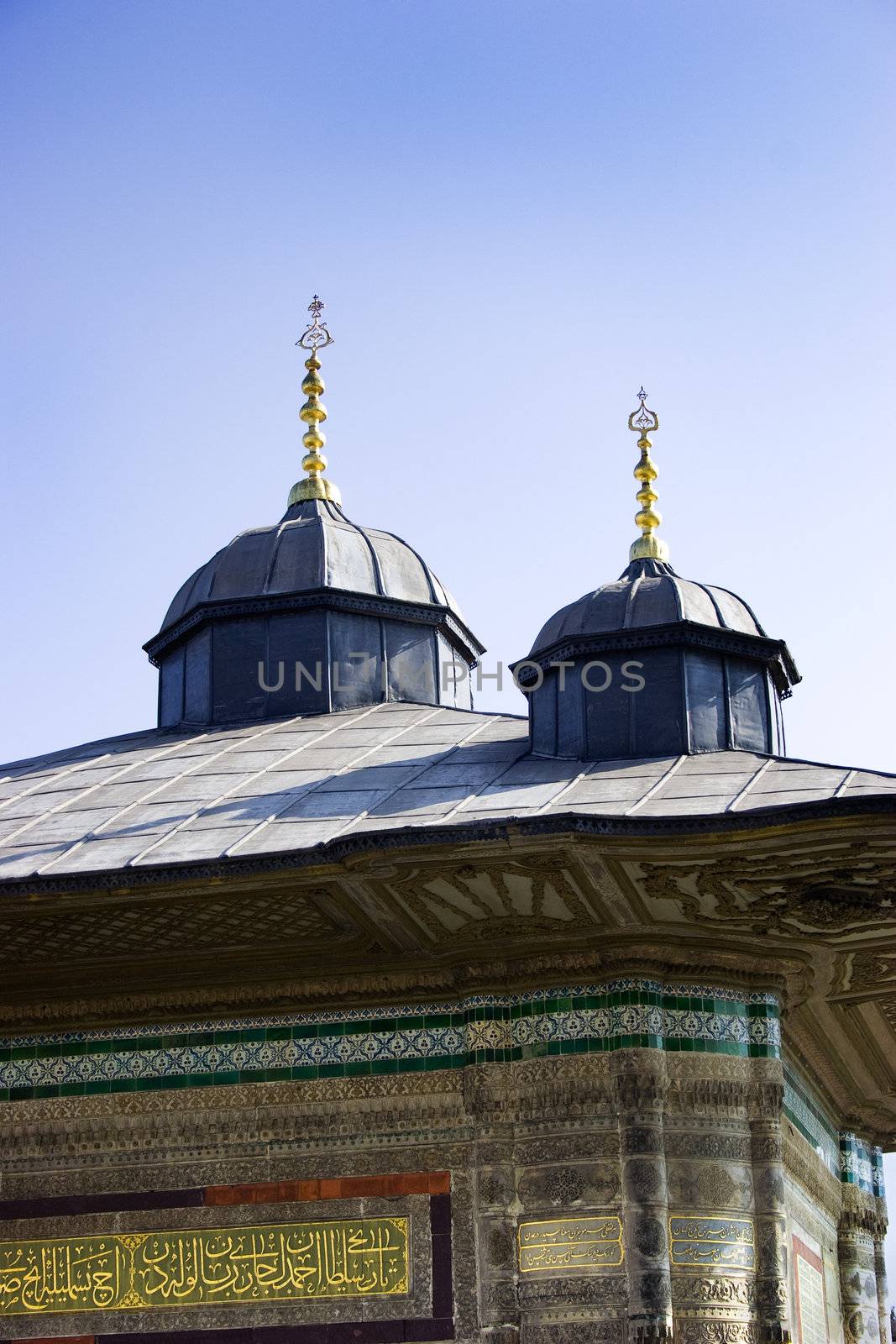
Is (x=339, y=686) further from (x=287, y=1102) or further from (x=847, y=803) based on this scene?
(x=847, y=803)

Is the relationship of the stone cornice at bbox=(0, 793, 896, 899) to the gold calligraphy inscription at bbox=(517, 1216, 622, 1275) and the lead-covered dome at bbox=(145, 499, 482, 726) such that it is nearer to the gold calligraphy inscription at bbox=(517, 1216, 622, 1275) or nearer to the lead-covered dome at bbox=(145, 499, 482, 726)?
the gold calligraphy inscription at bbox=(517, 1216, 622, 1275)

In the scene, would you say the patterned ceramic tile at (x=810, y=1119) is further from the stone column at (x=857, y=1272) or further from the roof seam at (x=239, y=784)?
the roof seam at (x=239, y=784)

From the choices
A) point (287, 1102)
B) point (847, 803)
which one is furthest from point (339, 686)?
point (847, 803)

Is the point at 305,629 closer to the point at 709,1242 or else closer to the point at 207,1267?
the point at 207,1267

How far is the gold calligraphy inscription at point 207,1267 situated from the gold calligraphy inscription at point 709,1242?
1327mm

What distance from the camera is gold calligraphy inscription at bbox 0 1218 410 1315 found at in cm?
891

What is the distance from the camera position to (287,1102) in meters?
9.34

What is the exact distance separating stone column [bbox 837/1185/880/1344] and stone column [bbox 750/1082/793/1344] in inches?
103

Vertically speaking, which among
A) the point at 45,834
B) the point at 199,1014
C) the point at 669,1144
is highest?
the point at 45,834

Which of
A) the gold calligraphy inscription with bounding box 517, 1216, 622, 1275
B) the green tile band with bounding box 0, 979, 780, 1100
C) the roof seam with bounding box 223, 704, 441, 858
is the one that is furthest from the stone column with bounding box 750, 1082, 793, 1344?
the roof seam with bounding box 223, 704, 441, 858

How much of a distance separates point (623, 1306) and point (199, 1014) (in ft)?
8.79

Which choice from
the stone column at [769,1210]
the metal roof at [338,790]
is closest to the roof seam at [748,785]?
the metal roof at [338,790]

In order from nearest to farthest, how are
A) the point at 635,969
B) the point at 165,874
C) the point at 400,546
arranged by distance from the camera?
the point at 165,874 < the point at 635,969 < the point at 400,546

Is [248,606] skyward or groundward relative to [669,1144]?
skyward
